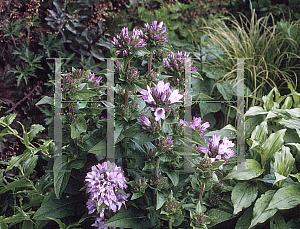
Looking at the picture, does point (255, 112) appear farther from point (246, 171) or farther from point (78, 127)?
point (78, 127)

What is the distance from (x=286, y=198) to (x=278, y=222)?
137mm

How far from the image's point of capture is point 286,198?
48.8 inches

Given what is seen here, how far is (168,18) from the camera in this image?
2916 mm

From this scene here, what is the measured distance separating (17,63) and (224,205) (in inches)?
69.1

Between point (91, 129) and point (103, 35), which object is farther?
point (103, 35)

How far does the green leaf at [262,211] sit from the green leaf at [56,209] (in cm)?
81

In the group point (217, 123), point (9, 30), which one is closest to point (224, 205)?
point (217, 123)

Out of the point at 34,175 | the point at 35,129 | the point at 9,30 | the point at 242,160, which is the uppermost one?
the point at 9,30

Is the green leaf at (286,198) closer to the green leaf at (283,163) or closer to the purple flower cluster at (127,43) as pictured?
the green leaf at (283,163)

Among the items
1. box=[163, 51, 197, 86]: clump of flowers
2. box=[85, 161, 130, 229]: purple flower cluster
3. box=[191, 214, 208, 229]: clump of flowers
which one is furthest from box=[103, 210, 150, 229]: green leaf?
box=[163, 51, 197, 86]: clump of flowers

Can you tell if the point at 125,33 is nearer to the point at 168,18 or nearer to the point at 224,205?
the point at 224,205

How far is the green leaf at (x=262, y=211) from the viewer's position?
1.21 m

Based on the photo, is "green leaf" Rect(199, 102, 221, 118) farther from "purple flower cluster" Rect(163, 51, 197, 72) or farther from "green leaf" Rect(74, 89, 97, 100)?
"green leaf" Rect(74, 89, 97, 100)

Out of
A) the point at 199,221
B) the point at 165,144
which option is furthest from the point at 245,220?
the point at 165,144
